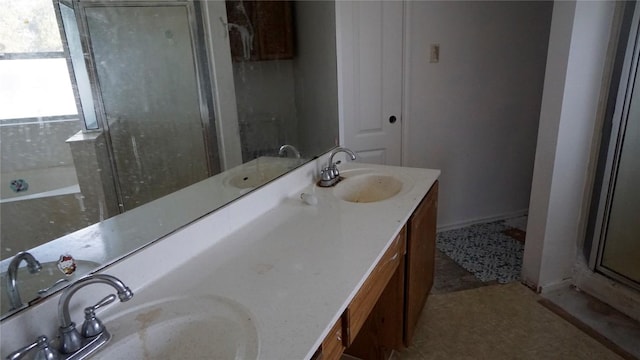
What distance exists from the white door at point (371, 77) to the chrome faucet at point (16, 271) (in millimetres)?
1713

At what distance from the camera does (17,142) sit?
76cm

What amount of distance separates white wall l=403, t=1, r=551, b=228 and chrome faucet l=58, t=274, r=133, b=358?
89.2 inches

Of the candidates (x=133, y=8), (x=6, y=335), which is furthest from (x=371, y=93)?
(x=6, y=335)

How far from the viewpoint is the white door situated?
233 centimetres

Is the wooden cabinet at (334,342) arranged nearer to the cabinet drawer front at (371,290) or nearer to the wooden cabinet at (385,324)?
the cabinet drawer front at (371,290)

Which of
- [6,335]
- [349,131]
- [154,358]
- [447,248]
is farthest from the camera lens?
[447,248]

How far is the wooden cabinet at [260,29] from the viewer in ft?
5.20

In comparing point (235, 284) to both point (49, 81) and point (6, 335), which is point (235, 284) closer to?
point (6, 335)

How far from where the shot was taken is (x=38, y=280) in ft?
2.49

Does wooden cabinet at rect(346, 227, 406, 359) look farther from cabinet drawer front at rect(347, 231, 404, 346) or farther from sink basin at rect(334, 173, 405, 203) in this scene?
sink basin at rect(334, 173, 405, 203)

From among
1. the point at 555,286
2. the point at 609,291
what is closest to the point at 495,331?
the point at 555,286

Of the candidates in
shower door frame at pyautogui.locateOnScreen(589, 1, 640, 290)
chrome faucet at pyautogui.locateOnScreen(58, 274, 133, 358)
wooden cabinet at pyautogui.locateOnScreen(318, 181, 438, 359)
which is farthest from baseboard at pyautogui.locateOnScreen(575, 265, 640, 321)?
chrome faucet at pyautogui.locateOnScreen(58, 274, 133, 358)

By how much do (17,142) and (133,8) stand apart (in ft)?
1.75

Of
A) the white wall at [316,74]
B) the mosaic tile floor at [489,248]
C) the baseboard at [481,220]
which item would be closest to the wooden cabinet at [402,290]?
the white wall at [316,74]
